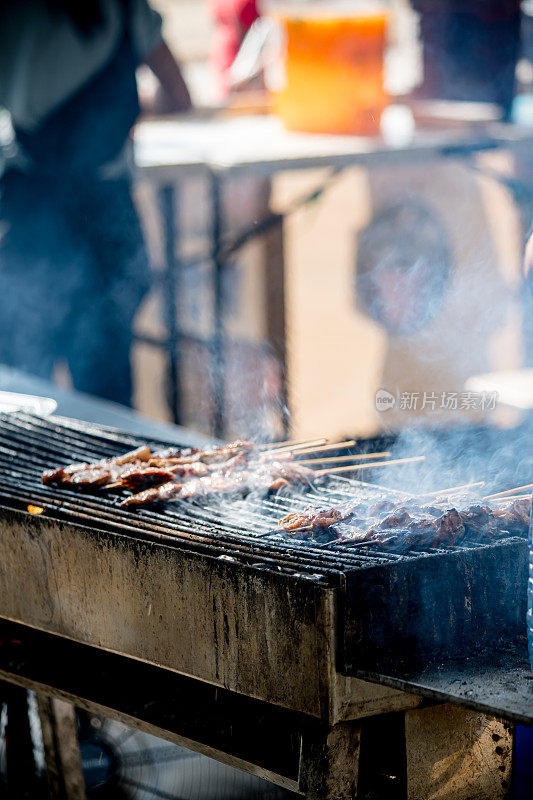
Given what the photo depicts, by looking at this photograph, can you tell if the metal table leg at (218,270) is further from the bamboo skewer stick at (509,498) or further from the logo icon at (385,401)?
the bamboo skewer stick at (509,498)

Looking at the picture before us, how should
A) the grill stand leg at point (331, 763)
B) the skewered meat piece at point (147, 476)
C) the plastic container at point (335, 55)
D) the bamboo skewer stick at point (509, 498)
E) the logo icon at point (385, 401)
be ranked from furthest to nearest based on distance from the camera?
the logo icon at point (385, 401) < the plastic container at point (335, 55) < the skewered meat piece at point (147, 476) < the bamboo skewer stick at point (509, 498) < the grill stand leg at point (331, 763)

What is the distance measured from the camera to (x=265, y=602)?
2068 mm

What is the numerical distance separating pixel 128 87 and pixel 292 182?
11.9 feet

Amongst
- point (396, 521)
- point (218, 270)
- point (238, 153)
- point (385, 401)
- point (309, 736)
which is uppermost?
point (238, 153)

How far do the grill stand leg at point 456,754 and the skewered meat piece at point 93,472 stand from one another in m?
1.22

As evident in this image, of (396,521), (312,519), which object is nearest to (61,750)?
(312,519)

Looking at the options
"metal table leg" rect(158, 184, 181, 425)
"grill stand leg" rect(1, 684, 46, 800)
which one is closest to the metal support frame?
"grill stand leg" rect(1, 684, 46, 800)

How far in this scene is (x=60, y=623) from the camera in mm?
2564

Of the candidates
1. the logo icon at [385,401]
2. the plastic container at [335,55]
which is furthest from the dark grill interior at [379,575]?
the logo icon at [385,401]

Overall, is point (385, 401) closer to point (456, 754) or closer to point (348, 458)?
point (348, 458)

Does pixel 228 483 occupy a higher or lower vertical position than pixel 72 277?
lower

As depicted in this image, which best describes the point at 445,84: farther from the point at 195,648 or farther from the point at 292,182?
the point at 195,648

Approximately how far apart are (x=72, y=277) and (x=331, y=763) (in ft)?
14.4

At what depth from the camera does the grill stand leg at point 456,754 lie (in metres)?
2.15
